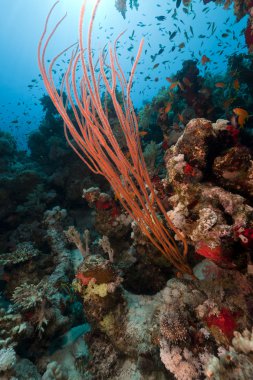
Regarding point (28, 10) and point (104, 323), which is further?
point (28, 10)

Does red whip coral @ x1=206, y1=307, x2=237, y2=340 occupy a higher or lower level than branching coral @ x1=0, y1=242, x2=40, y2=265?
lower

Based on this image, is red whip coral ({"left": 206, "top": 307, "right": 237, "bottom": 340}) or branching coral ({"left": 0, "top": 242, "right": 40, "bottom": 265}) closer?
red whip coral ({"left": 206, "top": 307, "right": 237, "bottom": 340})

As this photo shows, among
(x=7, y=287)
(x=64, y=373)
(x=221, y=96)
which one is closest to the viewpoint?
(x=64, y=373)

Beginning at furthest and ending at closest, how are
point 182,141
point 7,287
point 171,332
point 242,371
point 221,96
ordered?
1. point 221,96
2. point 7,287
3. point 182,141
4. point 171,332
5. point 242,371

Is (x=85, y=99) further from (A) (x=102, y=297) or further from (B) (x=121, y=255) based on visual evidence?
(B) (x=121, y=255)

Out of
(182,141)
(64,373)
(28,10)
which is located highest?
(28,10)

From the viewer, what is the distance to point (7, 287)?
4879 mm

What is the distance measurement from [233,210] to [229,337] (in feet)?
4.58

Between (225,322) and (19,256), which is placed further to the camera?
(19,256)

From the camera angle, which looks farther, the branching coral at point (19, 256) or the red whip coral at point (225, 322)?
Answer: the branching coral at point (19, 256)

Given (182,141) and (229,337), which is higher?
(182,141)

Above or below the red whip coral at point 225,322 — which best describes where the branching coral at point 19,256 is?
above

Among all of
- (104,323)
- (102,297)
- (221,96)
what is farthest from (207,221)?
(221,96)

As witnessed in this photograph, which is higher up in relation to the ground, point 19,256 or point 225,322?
point 19,256
